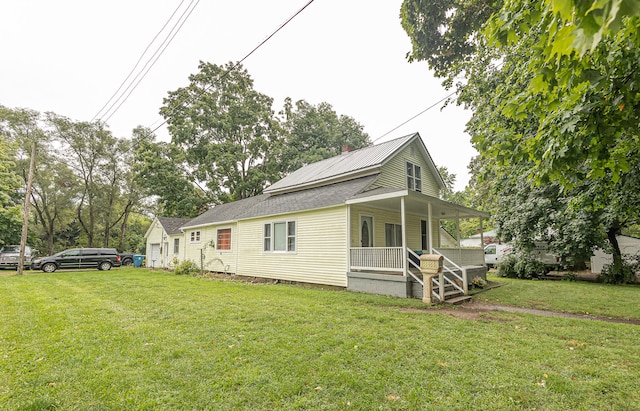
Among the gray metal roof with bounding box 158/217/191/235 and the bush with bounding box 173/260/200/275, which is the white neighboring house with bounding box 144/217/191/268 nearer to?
the gray metal roof with bounding box 158/217/191/235

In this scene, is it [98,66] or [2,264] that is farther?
[2,264]

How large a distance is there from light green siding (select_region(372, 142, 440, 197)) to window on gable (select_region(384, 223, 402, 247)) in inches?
70.2

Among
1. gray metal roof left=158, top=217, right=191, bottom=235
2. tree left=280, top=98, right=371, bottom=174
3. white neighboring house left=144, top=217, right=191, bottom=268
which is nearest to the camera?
white neighboring house left=144, top=217, right=191, bottom=268

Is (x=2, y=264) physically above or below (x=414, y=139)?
below

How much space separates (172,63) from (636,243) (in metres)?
25.2

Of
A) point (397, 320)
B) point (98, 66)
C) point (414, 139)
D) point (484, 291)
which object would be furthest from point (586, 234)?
point (98, 66)

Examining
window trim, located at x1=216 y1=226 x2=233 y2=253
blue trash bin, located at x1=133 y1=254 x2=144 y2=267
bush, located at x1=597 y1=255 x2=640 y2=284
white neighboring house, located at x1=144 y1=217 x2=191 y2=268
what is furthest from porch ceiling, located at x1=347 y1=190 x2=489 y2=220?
blue trash bin, located at x1=133 y1=254 x2=144 y2=267

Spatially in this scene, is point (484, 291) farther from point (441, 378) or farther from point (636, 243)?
point (636, 243)

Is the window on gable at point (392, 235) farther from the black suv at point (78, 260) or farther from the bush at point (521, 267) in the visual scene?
the black suv at point (78, 260)

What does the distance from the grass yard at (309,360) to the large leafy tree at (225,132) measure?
23525 millimetres

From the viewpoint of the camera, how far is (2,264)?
20.4 metres

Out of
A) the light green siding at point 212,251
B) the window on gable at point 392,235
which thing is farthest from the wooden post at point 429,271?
the light green siding at point 212,251

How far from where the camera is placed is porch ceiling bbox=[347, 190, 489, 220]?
9055 mm

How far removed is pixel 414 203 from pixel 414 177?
14.6ft
